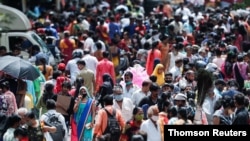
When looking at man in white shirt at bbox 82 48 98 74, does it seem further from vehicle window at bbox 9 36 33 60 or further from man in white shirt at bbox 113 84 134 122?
man in white shirt at bbox 113 84 134 122

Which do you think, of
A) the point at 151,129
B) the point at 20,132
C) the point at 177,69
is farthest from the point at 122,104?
the point at 177,69

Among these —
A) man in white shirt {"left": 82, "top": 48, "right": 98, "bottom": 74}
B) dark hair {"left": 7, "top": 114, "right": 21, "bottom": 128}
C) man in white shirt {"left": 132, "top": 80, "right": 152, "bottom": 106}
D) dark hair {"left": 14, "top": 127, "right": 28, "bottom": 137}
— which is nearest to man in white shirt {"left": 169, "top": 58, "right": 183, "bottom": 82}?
man in white shirt {"left": 82, "top": 48, "right": 98, "bottom": 74}

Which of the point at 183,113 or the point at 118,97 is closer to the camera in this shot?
Answer: the point at 183,113

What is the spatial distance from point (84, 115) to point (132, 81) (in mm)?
2467

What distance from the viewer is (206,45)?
21297mm

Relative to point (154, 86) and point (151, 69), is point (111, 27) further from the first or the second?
point (154, 86)

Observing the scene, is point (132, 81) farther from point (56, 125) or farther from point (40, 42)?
point (40, 42)

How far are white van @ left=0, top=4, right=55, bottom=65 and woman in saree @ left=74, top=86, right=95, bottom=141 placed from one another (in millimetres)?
7221

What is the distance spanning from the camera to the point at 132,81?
57.6 ft

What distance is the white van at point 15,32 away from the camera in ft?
74.3

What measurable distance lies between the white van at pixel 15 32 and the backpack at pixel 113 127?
840 cm

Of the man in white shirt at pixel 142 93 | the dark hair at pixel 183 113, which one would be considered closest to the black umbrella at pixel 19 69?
the man in white shirt at pixel 142 93

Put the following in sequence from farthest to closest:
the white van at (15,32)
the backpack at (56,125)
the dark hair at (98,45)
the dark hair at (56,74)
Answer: the white van at (15,32)
the dark hair at (98,45)
the dark hair at (56,74)
the backpack at (56,125)

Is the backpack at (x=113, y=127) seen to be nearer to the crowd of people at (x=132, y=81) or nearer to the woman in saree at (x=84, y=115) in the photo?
the crowd of people at (x=132, y=81)
